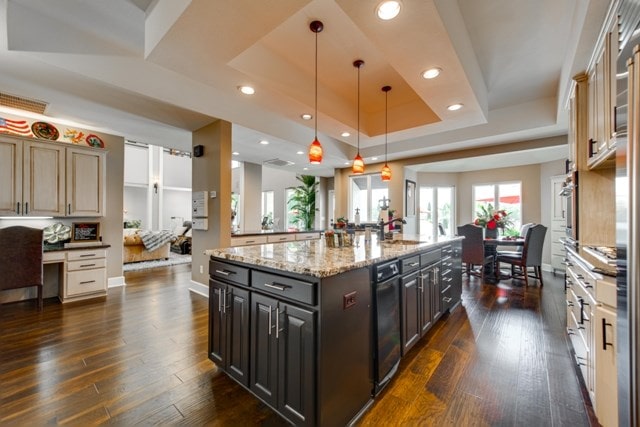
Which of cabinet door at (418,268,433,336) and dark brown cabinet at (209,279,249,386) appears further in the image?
cabinet door at (418,268,433,336)

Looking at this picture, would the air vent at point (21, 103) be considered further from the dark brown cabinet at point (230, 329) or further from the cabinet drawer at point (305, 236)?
the cabinet drawer at point (305, 236)

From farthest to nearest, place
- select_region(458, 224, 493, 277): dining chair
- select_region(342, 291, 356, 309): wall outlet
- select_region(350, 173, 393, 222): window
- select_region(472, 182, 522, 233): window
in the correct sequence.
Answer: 1. select_region(350, 173, 393, 222): window
2. select_region(472, 182, 522, 233): window
3. select_region(458, 224, 493, 277): dining chair
4. select_region(342, 291, 356, 309): wall outlet

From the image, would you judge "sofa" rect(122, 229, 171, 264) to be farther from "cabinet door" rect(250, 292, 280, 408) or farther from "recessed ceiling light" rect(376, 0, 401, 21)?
"recessed ceiling light" rect(376, 0, 401, 21)

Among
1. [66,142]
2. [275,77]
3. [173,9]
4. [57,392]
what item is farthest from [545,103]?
[66,142]

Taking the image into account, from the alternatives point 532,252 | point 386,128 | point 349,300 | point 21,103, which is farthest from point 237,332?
point 532,252

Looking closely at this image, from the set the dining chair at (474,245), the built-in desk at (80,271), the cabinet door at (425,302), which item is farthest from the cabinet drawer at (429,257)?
the built-in desk at (80,271)

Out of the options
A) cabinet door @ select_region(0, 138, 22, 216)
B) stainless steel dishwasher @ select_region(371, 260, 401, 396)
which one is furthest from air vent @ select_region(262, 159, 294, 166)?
stainless steel dishwasher @ select_region(371, 260, 401, 396)

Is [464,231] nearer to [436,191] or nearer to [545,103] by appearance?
[545,103]

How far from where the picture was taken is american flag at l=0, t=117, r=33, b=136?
3504mm

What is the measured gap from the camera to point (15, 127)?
3.59m

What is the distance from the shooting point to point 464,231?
4.85 m

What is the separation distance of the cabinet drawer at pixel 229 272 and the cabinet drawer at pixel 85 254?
3083 millimetres

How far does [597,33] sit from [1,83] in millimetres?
5374

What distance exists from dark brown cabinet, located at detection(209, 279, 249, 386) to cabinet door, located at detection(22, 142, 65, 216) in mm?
3408
